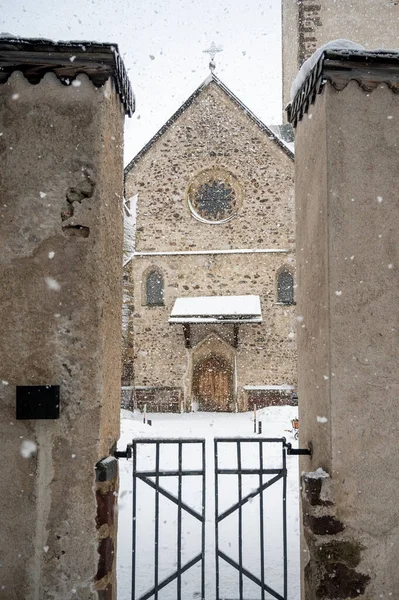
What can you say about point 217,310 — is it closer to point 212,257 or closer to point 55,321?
point 212,257

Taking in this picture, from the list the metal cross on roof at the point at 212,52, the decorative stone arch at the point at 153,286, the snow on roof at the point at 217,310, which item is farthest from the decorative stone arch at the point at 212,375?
the metal cross on roof at the point at 212,52

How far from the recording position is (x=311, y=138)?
3.17 metres

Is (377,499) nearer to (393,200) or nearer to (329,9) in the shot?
(393,200)

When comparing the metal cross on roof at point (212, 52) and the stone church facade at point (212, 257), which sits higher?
the metal cross on roof at point (212, 52)

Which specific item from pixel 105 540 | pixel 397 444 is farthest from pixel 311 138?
pixel 105 540

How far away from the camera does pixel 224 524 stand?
18.9ft

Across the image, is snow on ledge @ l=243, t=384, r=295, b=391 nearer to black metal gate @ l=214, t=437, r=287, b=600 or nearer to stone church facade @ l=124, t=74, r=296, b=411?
stone church facade @ l=124, t=74, r=296, b=411

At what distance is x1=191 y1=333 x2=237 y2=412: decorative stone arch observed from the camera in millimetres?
15727

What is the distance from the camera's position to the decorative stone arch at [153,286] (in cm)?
1595

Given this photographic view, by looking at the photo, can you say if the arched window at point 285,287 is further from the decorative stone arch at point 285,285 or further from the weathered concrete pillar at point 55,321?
the weathered concrete pillar at point 55,321

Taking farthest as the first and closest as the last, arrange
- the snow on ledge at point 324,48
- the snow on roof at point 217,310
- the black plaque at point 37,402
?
the snow on roof at point 217,310
the snow on ledge at point 324,48
the black plaque at point 37,402

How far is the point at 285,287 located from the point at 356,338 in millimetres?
13073

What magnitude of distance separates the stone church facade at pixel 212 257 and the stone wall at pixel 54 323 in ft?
40.6

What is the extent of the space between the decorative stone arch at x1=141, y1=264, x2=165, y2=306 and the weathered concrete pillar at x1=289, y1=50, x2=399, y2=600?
518 inches
